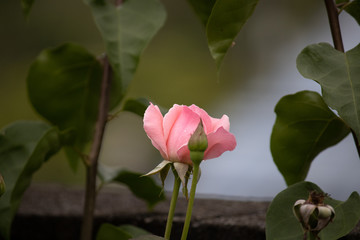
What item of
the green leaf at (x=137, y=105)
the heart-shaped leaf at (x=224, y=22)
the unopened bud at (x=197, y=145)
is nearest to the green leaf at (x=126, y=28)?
the green leaf at (x=137, y=105)

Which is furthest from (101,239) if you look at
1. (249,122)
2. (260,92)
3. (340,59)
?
(260,92)

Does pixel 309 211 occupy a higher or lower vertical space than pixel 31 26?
higher

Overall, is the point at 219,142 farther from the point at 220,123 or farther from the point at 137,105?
the point at 137,105

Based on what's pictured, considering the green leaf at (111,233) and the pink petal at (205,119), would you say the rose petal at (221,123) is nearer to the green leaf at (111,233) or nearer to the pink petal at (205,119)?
the pink petal at (205,119)

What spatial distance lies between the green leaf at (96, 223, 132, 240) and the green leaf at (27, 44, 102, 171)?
0.43 feet

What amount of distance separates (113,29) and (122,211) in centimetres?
30

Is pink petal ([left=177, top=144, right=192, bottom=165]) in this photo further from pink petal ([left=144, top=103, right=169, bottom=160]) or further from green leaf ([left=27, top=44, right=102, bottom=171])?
green leaf ([left=27, top=44, right=102, bottom=171])

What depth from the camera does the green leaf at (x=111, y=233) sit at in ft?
1.87

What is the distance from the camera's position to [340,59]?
460mm

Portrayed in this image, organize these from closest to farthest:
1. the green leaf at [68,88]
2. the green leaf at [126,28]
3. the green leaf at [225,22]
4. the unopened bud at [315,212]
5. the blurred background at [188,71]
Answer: the unopened bud at [315,212], the green leaf at [225,22], the green leaf at [126,28], the green leaf at [68,88], the blurred background at [188,71]

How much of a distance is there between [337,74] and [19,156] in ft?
1.18

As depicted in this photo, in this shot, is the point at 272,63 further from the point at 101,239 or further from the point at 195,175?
the point at 195,175

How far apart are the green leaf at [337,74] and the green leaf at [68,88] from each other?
0.33 m

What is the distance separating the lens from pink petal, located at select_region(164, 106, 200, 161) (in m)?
0.39
